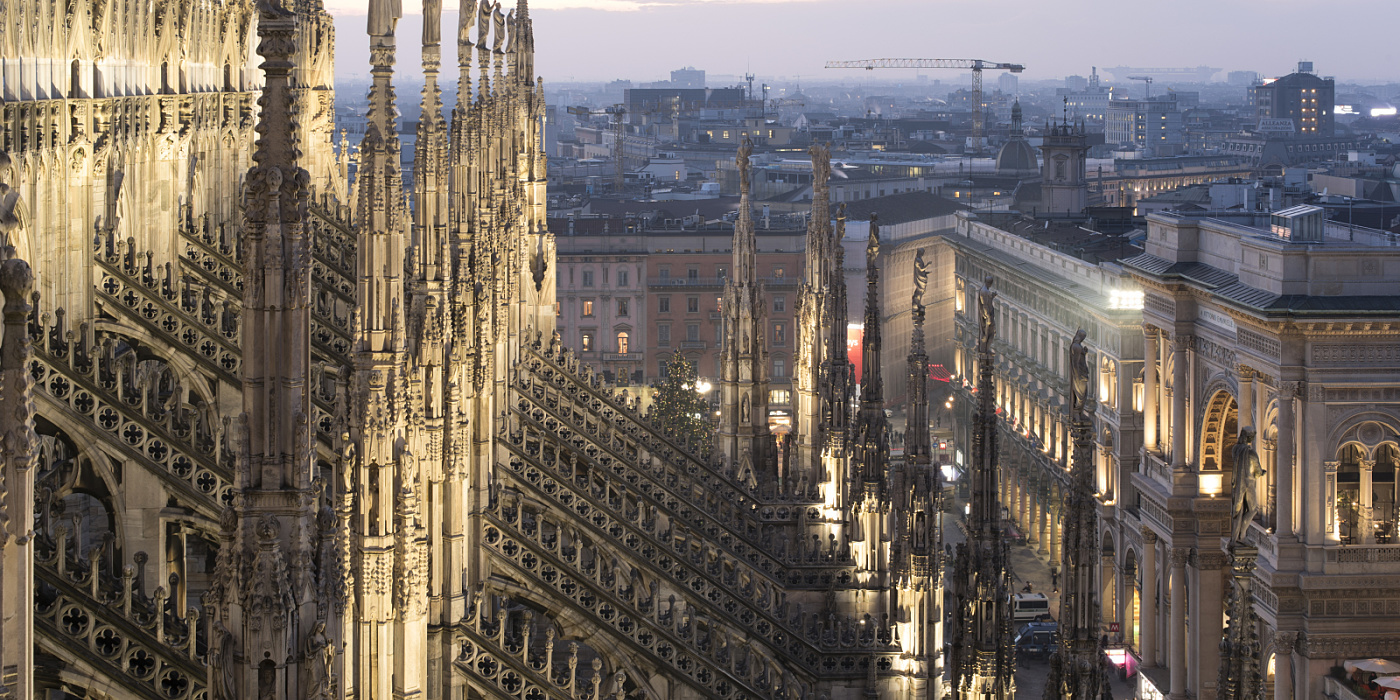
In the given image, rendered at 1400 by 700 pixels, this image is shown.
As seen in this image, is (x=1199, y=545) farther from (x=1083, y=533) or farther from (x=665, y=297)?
(x=665, y=297)

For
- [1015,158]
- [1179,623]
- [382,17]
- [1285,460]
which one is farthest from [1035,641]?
[1015,158]

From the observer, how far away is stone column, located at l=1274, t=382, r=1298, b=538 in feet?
137

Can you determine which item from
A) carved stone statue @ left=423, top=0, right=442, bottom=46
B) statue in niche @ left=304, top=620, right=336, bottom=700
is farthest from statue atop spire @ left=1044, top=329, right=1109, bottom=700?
carved stone statue @ left=423, top=0, right=442, bottom=46

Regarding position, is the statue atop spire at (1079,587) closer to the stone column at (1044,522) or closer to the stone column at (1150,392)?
the stone column at (1150,392)

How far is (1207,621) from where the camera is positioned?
1855 inches

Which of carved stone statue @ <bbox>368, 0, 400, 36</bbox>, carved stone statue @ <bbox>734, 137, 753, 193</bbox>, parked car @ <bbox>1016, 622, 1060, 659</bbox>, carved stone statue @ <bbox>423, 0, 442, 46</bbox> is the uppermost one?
carved stone statue @ <bbox>423, 0, 442, 46</bbox>

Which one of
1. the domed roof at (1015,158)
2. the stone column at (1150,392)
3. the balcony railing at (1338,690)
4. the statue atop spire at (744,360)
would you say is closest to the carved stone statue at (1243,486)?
the balcony railing at (1338,690)

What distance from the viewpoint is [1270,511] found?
143 ft

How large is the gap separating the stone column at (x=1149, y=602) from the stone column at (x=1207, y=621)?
3.59m

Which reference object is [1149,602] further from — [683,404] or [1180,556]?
[683,404]

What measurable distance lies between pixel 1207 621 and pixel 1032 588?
13.9 meters

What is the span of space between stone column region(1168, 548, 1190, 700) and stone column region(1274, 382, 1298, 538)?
5924mm

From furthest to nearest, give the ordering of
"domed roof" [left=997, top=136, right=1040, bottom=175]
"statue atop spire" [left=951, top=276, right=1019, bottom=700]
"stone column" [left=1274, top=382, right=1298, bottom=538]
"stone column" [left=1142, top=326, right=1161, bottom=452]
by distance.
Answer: "domed roof" [left=997, top=136, right=1040, bottom=175] < "stone column" [left=1142, top=326, right=1161, bottom=452] < "stone column" [left=1274, top=382, right=1298, bottom=538] < "statue atop spire" [left=951, top=276, right=1019, bottom=700]

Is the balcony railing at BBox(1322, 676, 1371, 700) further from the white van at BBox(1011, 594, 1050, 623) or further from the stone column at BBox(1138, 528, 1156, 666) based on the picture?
the white van at BBox(1011, 594, 1050, 623)
